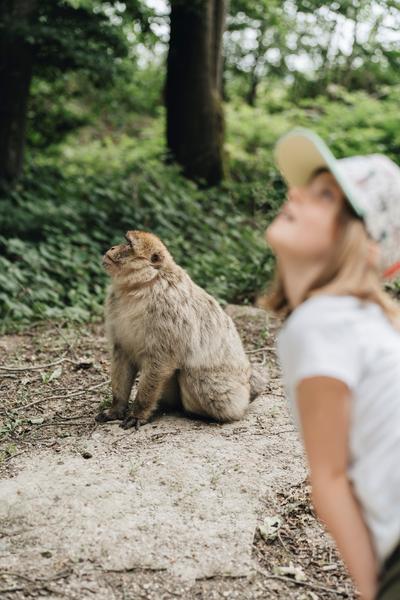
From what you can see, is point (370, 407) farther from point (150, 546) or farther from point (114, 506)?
point (114, 506)

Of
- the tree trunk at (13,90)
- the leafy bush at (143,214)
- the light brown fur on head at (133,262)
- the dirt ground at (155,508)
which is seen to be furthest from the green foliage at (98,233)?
the light brown fur on head at (133,262)

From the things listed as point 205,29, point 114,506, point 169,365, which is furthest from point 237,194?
point 114,506

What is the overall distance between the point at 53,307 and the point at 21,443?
2.97m

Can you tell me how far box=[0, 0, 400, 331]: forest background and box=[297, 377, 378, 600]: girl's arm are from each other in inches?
208

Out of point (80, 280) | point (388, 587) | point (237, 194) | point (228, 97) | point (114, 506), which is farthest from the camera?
point (228, 97)

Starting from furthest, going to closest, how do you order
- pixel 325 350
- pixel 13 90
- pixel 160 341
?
pixel 13 90 → pixel 160 341 → pixel 325 350

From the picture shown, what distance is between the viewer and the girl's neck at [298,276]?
76.7 inches

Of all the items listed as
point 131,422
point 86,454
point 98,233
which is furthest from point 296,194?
point 98,233

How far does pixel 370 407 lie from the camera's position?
182 cm

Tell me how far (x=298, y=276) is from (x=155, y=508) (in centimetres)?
198

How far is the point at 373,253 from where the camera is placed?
74.5 inches

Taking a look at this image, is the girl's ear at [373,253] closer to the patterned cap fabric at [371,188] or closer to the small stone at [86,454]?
the patterned cap fabric at [371,188]

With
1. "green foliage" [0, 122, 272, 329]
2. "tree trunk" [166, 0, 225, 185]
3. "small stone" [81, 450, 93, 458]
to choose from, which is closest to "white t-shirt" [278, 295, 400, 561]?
"small stone" [81, 450, 93, 458]

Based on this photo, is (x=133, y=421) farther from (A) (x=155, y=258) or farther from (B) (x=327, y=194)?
(B) (x=327, y=194)
